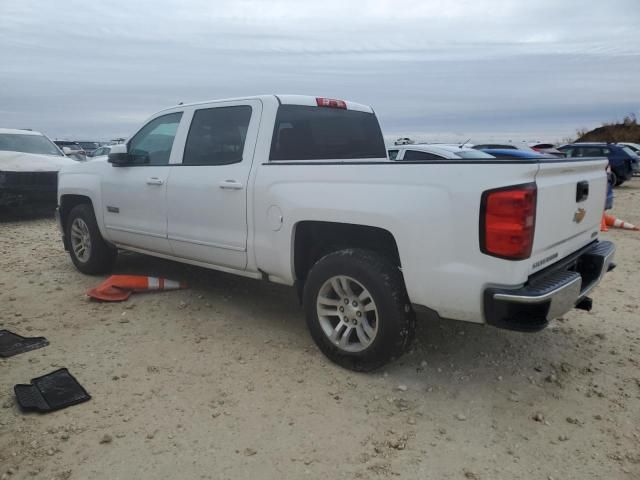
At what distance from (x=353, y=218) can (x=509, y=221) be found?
99 centimetres

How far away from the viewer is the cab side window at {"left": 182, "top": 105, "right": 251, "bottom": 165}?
441cm

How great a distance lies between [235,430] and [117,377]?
1.09 meters

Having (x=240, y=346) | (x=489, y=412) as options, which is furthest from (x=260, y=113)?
(x=489, y=412)

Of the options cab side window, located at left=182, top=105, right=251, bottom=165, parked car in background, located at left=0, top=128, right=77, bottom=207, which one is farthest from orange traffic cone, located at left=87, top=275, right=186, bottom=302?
parked car in background, located at left=0, top=128, right=77, bottom=207

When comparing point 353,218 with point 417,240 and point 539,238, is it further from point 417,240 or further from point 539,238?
point 539,238

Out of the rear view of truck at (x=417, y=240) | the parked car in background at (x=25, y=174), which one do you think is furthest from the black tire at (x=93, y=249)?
the parked car in background at (x=25, y=174)

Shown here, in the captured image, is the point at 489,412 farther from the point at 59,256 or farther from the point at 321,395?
the point at 59,256

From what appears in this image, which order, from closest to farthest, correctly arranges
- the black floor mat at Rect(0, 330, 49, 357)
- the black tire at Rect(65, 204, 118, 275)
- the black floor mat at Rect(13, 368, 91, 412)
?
the black floor mat at Rect(13, 368, 91, 412) < the black floor mat at Rect(0, 330, 49, 357) < the black tire at Rect(65, 204, 118, 275)

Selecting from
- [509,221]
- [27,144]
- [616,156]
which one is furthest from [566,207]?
[616,156]

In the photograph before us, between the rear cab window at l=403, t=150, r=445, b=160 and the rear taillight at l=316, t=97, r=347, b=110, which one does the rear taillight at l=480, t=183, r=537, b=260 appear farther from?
the rear cab window at l=403, t=150, r=445, b=160

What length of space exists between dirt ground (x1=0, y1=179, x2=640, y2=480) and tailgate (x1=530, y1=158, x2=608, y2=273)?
0.90 m

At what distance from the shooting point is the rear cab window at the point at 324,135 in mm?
4309

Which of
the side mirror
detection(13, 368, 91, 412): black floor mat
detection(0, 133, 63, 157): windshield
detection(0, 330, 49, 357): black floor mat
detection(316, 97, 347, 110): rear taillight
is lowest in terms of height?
detection(13, 368, 91, 412): black floor mat

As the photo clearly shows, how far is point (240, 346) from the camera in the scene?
13.6 feet
